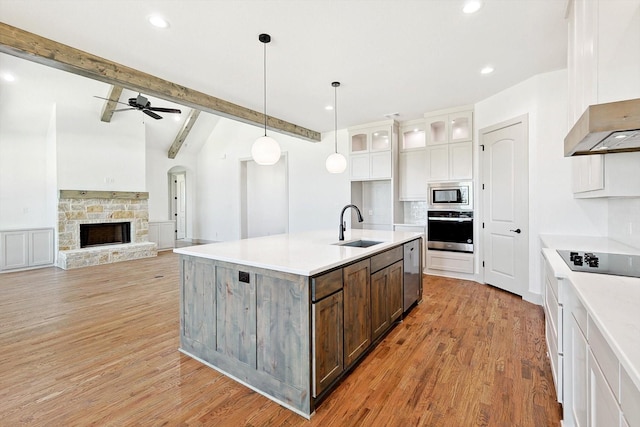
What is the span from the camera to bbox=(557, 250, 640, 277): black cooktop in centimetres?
162

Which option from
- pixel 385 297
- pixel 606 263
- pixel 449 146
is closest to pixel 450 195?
pixel 449 146

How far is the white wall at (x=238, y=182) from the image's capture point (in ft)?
21.2

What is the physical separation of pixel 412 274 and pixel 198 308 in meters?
2.30

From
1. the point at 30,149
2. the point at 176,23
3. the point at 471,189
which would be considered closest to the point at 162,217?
the point at 30,149

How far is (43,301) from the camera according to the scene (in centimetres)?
385

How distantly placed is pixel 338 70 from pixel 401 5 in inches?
48.5

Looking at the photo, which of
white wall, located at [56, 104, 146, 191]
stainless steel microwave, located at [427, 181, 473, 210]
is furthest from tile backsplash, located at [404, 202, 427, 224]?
white wall, located at [56, 104, 146, 191]

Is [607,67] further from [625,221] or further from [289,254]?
[289,254]

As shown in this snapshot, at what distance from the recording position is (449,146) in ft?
15.9

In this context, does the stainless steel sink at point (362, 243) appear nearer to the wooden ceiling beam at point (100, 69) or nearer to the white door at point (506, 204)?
the white door at point (506, 204)

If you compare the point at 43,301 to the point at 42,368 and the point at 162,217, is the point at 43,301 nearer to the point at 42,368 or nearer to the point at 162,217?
the point at 42,368

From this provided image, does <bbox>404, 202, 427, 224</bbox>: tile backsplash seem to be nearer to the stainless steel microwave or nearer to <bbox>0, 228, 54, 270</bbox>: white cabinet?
the stainless steel microwave

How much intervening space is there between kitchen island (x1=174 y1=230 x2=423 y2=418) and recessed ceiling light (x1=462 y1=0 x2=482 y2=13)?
A: 208 centimetres

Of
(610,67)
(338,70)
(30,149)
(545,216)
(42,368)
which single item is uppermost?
(338,70)
